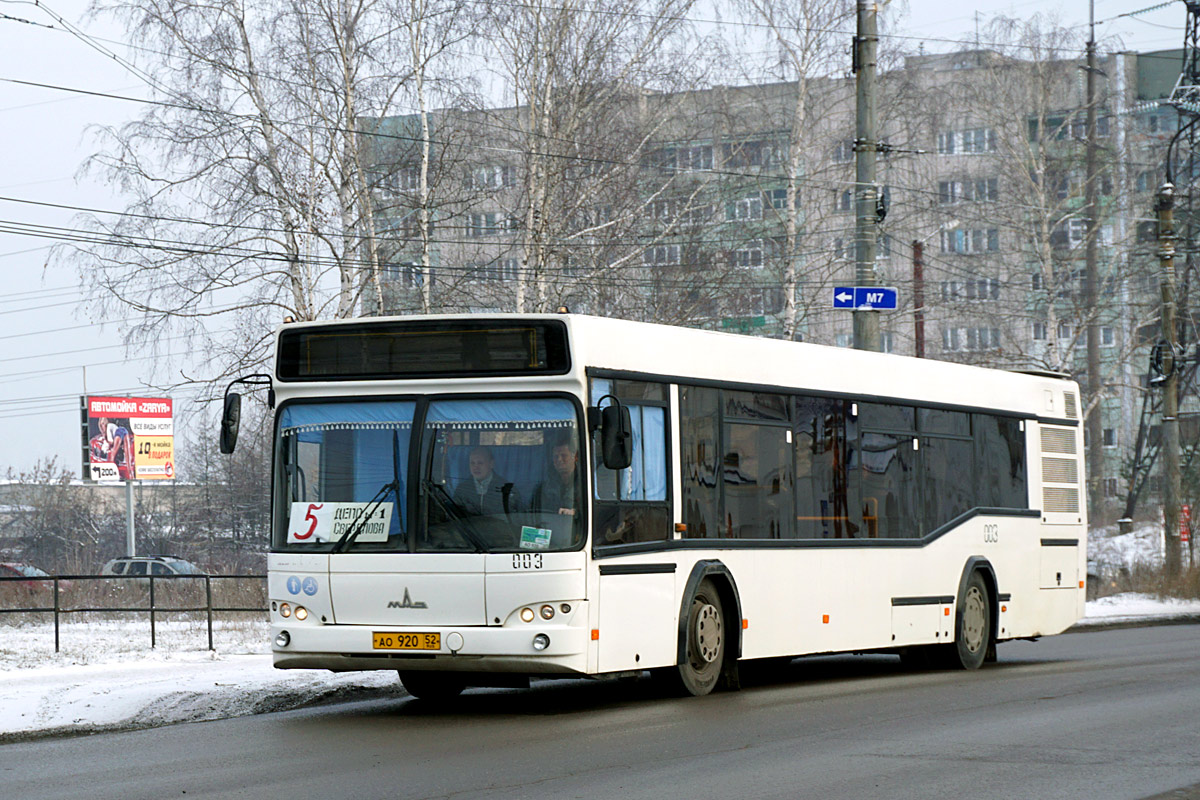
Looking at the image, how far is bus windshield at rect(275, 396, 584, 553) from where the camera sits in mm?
12094

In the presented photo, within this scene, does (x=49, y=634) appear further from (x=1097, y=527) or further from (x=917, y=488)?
(x=1097, y=527)

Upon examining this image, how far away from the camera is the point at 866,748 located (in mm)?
10352

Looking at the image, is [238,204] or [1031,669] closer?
[1031,669]

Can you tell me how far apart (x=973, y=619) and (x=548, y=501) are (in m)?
7.21

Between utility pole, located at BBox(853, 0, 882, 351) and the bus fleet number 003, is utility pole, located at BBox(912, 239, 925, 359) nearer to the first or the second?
utility pole, located at BBox(853, 0, 882, 351)

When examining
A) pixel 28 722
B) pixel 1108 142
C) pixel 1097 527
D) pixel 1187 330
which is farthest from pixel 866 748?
pixel 1097 527

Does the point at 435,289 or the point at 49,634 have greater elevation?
the point at 435,289

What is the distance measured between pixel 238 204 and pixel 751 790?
876 inches

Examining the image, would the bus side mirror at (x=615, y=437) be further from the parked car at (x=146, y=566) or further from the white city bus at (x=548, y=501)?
the parked car at (x=146, y=566)

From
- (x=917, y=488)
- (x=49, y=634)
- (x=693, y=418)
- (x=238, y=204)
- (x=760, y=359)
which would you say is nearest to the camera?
(x=693, y=418)

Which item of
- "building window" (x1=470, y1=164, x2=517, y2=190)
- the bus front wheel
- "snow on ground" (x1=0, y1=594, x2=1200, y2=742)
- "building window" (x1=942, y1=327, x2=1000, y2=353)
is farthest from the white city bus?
"building window" (x1=942, y1=327, x2=1000, y2=353)

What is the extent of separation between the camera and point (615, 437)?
12008mm

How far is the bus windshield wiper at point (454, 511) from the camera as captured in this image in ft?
39.6

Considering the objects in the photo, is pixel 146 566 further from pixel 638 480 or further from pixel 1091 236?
pixel 638 480
